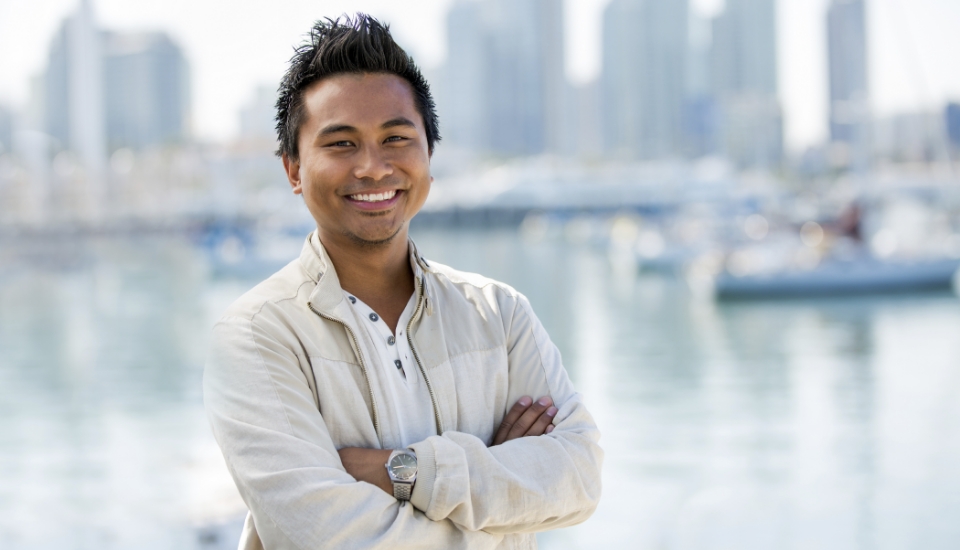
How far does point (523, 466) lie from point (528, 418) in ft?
0.39

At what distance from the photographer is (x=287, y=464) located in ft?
4.12

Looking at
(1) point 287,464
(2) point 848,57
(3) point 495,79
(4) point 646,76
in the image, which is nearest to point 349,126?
(1) point 287,464

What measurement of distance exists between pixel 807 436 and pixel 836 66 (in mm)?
52039

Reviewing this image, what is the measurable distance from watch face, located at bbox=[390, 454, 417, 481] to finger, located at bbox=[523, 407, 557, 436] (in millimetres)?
258

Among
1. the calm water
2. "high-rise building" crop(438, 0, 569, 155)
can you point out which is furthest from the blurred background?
"high-rise building" crop(438, 0, 569, 155)

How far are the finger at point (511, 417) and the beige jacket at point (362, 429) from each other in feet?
0.05

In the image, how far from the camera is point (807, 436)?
802 centimetres

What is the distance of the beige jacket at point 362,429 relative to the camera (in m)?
1.26

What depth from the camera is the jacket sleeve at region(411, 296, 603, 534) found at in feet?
4.24

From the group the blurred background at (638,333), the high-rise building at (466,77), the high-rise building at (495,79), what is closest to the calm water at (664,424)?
the blurred background at (638,333)

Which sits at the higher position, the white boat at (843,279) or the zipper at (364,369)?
the zipper at (364,369)

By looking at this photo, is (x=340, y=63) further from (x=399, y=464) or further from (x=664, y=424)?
(x=664, y=424)

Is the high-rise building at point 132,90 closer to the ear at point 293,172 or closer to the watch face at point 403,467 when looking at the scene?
the ear at point 293,172

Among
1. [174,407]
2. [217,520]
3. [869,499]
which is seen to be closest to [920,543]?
[869,499]
